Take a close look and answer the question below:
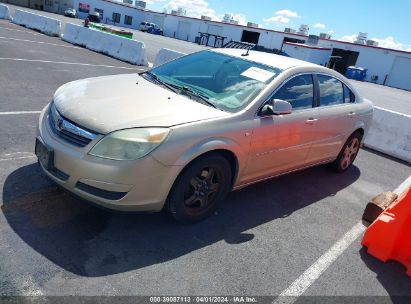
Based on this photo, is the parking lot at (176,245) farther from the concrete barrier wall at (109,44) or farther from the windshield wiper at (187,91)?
the concrete barrier wall at (109,44)

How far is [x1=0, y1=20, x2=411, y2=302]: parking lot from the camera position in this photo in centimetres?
277

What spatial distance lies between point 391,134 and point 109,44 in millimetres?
11933

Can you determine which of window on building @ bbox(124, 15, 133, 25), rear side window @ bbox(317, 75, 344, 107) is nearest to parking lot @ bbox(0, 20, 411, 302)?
rear side window @ bbox(317, 75, 344, 107)

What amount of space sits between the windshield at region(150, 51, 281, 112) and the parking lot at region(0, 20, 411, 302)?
1247mm

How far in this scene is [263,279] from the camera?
308 cm

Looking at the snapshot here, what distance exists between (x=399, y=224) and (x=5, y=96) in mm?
6469

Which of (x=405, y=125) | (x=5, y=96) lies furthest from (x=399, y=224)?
(x=5, y=96)

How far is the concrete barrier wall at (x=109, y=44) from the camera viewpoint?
47.9 ft

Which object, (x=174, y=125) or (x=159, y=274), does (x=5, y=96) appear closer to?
(x=174, y=125)

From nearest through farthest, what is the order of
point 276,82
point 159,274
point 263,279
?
point 159,274 → point 263,279 → point 276,82

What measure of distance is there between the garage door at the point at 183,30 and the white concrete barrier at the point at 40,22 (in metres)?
41.5

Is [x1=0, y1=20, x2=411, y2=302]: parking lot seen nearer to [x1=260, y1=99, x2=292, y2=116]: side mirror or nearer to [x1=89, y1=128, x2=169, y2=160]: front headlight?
[x1=89, y1=128, x2=169, y2=160]: front headlight

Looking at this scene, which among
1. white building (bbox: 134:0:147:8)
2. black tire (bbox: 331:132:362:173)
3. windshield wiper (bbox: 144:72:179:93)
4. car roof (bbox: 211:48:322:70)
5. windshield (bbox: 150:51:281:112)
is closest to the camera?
windshield (bbox: 150:51:281:112)

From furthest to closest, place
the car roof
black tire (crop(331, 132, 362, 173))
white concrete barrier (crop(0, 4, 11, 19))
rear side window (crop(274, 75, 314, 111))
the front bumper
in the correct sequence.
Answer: white concrete barrier (crop(0, 4, 11, 19))
black tire (crop(331, 132, 362, 173))
the car roof
rear side window (crop(274, 75, 314, 111))
the front bumper
